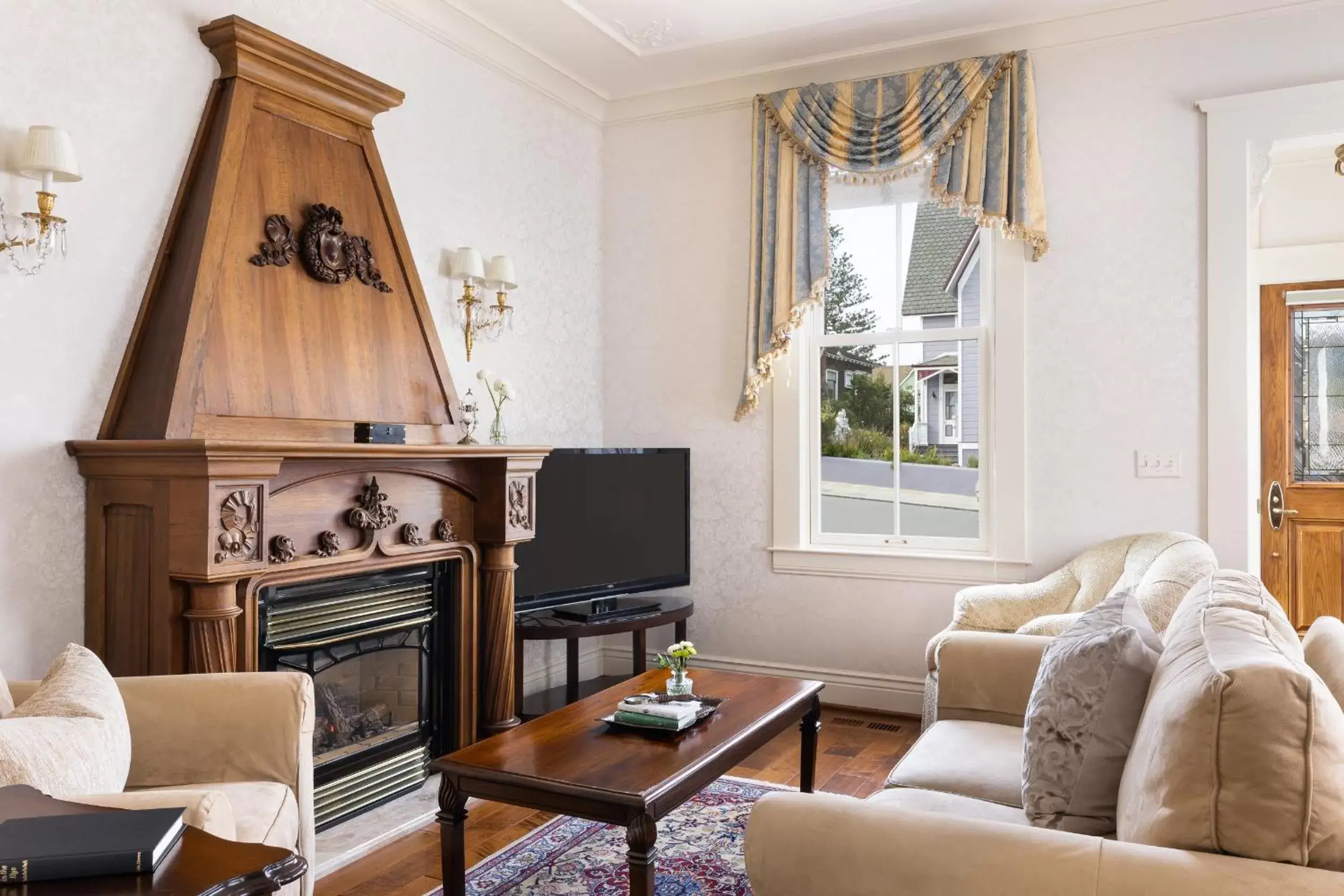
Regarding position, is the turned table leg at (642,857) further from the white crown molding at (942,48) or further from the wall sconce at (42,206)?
the white crown molding at (942,48)

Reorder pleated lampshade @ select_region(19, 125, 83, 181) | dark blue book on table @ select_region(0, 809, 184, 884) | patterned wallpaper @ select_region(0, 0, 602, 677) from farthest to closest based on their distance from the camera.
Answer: patterned wallpaper @ select_region(0, 0, 602, 677) < pleated lampshade @ select_region(19, 125, 83, 181) < dark blue book on table @ select_region(0, 809, 184, 884)

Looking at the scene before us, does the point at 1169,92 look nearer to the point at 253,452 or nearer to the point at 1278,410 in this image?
the point at 1278,410

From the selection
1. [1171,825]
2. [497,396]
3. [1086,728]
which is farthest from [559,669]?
[1171,825]

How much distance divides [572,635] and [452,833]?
173 cm

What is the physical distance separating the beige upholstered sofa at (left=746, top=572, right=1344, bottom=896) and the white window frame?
98.3 inches

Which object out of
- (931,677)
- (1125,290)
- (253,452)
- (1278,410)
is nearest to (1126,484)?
(1125,290)

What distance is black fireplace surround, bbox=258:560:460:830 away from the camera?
300 centimetres

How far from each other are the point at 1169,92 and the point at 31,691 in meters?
4.35

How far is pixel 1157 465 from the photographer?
3.90 meters

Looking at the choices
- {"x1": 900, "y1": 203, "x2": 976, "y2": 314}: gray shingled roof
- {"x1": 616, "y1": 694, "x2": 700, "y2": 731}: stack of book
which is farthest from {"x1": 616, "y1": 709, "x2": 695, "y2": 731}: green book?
{"x1": 900, "y1": 203, "x2": 976, "y2": 314}: gray shingled roof

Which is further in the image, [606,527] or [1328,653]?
[606,527]

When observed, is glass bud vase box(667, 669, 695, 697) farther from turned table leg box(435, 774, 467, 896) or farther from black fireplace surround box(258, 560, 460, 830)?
black fireplace surround box(258, 560, 460, 830)

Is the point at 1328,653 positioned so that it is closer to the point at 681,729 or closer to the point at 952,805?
the point at 952,805

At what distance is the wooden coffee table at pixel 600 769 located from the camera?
6.84ft
